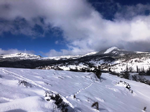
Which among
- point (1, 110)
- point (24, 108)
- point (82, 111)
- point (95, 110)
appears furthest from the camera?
point (95, 110)

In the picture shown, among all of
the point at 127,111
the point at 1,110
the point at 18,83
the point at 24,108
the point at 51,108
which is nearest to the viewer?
the point at 1,110

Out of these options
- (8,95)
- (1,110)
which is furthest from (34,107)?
(8,95)

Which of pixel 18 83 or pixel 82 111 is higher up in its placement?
pixel 18 83

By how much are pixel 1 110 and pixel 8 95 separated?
1286mm

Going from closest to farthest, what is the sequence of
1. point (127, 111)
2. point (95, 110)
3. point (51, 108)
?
point (51, 108)
point (95, 110)
point (127, 111)

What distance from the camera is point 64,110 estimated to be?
360 cm

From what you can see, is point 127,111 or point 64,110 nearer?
point 64,110

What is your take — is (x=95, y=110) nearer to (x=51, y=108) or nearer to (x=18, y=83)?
(x=51, y=108)

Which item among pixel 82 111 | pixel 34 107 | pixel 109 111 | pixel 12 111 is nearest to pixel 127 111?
pixel 109 111

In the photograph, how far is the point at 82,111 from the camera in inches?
171

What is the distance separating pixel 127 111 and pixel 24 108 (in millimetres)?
6242

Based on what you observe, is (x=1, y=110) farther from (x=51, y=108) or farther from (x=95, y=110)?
(x=95, y=110)

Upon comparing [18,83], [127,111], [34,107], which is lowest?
[127,111]

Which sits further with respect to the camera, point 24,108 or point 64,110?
point 64,110
